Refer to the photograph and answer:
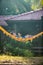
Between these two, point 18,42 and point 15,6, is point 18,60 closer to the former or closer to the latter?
point 18,42

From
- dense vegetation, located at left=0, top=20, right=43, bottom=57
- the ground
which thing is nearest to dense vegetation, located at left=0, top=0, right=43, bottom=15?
dense vegetation, located at left=0, top=20, right=43, bottom=57

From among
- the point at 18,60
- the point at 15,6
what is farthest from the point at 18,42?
the point at 15,6

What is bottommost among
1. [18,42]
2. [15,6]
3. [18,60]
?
[18,60]

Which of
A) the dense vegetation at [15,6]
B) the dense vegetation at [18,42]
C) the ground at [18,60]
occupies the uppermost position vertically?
the dense vegetation at [15,6]

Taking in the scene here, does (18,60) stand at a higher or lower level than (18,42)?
lower

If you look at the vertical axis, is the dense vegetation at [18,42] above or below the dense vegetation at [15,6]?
below

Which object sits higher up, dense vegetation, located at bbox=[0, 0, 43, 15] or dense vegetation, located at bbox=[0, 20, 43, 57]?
dense vegetation, located at bbox=[0, 0, 43, 15]

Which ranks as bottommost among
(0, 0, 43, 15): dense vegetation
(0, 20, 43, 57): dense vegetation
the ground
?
the ground

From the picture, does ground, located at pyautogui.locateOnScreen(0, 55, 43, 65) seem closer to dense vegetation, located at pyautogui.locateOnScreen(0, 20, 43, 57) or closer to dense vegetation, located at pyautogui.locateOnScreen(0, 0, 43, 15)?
dense vegetation, located at pyautogui.locateOnScreen(0, 20, 43, 57)

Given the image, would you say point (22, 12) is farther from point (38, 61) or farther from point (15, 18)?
point (38, 61)

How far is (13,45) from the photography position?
886 centimetres

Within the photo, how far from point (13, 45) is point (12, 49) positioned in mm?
114

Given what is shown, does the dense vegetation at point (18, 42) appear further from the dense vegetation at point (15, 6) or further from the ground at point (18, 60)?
the dense vegetation at point (15, 6)

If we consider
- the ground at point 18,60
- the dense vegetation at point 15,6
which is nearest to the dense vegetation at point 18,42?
the ground at point 18,60
